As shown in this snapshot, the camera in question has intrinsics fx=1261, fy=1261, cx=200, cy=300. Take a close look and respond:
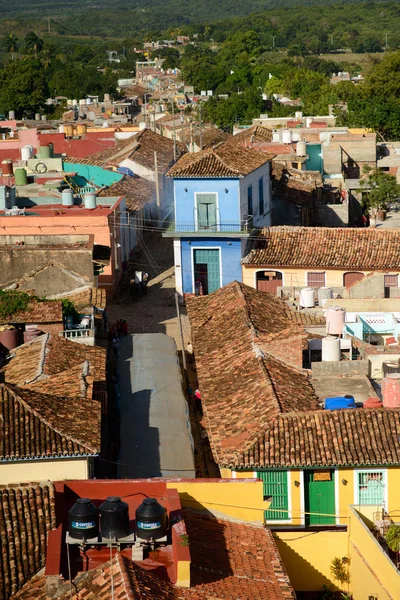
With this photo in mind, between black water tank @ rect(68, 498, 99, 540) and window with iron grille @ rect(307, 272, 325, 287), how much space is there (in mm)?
21105

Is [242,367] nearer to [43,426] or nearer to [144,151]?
[43,426]

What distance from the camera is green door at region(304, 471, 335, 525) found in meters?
20.8

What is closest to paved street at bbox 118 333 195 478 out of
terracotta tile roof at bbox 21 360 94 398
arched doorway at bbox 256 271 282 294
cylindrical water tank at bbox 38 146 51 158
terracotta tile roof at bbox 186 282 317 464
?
terracotta tile roof at bbox 186 282 317 464

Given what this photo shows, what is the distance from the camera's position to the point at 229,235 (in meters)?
37.9

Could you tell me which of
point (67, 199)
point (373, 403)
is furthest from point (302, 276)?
point (373, 403)

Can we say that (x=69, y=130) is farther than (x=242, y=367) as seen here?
Yes

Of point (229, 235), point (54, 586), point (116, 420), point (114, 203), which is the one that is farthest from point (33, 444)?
point (114, 203)

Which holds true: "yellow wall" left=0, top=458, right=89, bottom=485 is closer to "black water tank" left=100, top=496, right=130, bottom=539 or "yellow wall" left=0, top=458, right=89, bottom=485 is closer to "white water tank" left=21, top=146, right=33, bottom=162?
"black water tank" left=100, top=496, right=130, bottom=539

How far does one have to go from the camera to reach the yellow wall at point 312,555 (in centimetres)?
1984

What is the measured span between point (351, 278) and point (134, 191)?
1299 cm

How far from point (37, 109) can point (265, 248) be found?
2185 inches

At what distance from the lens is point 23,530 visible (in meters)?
17.5

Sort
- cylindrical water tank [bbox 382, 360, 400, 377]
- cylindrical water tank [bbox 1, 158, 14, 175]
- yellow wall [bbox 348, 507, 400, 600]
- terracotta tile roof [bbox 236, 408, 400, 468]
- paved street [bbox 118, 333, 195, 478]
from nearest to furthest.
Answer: yellow wall [bbox 348, 507, 400, 600]
terracotta tile roof [bbox 236, 408, 400, 468]
paved street [bbox 118, 333, 195, 478]
cylindrical water tank [bbox 382, 360, 400, 377]
cylindrical water tank [bbox 1, 158, 14, 175]

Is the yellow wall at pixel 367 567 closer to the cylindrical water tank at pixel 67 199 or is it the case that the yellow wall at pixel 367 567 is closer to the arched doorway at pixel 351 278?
the arched doorway at pixel 351 278
